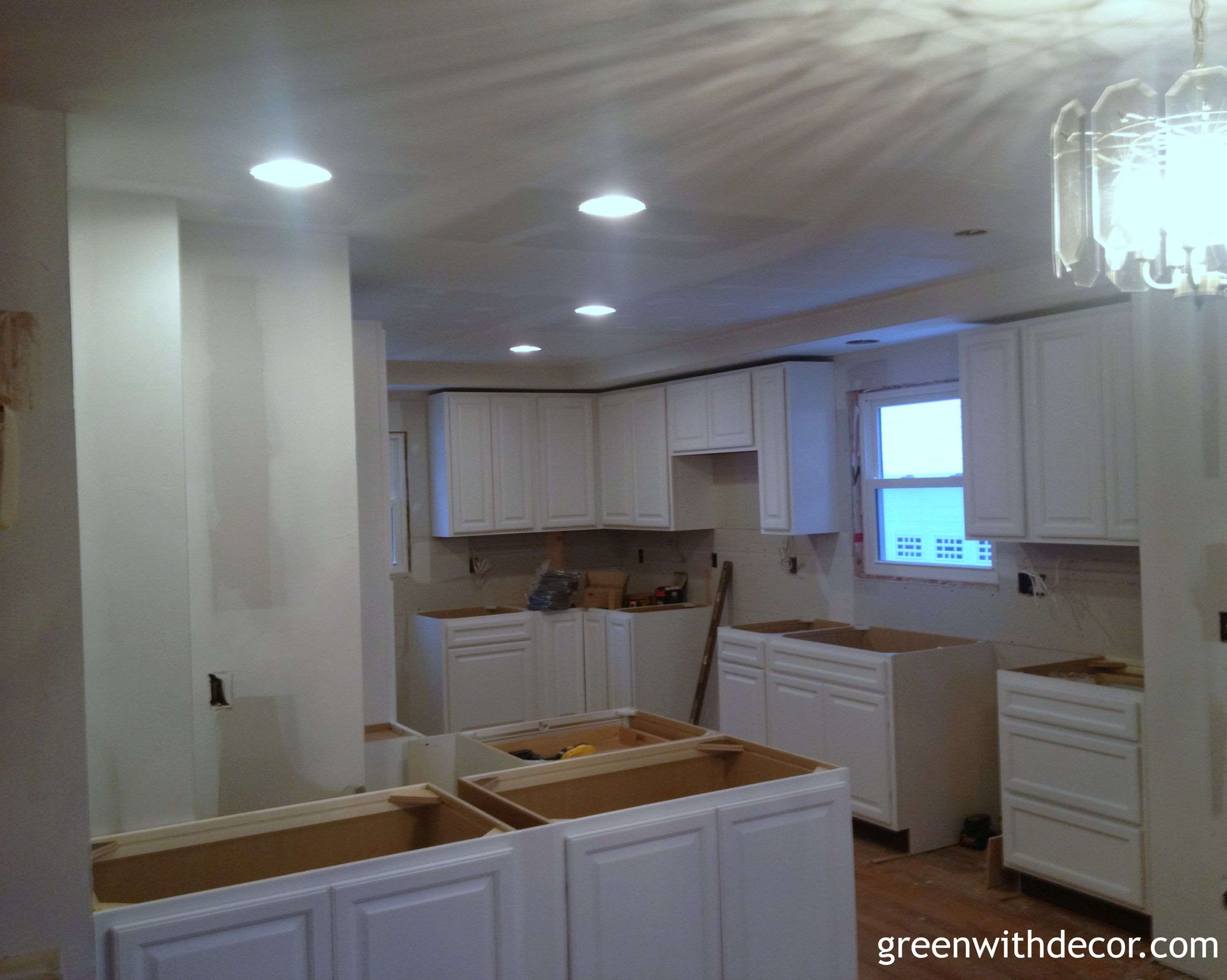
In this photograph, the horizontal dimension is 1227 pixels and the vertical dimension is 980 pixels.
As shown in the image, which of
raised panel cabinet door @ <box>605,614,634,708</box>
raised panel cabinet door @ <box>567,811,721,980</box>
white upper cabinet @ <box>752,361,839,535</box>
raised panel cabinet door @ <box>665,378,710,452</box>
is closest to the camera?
raised panel cabinet door @ <box>567,811,721,980</box>

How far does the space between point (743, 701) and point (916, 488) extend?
4.51 feet

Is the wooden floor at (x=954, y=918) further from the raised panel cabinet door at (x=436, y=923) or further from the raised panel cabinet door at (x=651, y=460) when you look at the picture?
the raised panel cabinet door at (x=651, y=460)

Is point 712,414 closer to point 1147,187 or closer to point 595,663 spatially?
point 595,663

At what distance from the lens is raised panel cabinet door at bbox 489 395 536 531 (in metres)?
6.74

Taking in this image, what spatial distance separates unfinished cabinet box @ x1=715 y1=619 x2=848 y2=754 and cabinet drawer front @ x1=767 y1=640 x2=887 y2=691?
112 mm

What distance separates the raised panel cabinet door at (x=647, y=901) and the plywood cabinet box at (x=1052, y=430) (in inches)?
87.8

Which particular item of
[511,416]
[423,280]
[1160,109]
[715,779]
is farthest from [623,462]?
[1160,109]

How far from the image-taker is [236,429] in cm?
312

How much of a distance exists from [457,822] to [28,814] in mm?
953

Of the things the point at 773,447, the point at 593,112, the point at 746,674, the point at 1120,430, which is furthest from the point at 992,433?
the point at 593,112

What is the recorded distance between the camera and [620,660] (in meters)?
6.46

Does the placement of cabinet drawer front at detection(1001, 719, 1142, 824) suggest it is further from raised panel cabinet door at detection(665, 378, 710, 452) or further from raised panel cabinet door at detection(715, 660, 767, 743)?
raised panel cabinet door at detection(665, 378, 710, 452)

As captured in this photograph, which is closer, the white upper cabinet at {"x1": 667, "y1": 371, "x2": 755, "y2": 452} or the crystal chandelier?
the crystal chandelier

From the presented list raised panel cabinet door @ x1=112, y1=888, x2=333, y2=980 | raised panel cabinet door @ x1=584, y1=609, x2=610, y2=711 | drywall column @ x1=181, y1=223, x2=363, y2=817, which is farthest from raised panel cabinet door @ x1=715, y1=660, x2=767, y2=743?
raised panel cabinet door @ x1=112, y1=888, x2=333, y2=980
